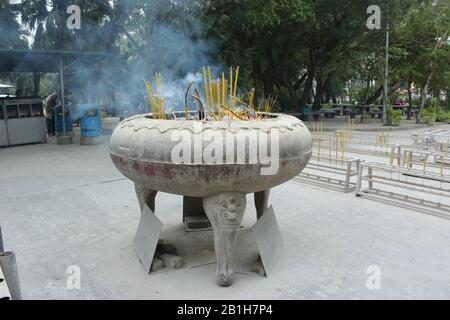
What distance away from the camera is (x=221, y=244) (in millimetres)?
2830

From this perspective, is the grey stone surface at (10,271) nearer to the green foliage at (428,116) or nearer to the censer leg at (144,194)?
the censer leg at (144,194)

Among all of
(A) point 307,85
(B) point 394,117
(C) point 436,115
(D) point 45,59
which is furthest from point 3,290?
(C) point 436,115

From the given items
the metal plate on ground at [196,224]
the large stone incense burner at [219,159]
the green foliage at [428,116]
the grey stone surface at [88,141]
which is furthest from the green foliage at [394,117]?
the large stone incense burner at [219,159]

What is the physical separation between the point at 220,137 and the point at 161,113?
87 cm

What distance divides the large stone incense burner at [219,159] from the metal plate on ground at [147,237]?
15.3 inches

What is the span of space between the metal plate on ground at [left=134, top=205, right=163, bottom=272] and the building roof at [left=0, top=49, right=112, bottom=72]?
7.49 metres

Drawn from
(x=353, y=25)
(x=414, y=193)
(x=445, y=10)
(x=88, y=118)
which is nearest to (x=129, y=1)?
(x=88, y=118)

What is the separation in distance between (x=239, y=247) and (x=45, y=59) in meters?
9.31

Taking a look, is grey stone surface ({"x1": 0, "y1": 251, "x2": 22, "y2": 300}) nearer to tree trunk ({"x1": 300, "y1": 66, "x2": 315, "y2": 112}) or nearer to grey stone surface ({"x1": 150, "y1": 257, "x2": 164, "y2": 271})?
grey stone surface ({"x1": 150, "y1": 257, "x2": 164, "y2": 271})

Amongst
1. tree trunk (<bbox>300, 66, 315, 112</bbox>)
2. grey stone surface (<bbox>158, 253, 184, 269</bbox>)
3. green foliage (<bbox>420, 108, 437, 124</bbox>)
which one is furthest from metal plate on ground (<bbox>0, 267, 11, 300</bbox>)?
green foliage (<bbox>420, 108, 437, 124</bbox>)

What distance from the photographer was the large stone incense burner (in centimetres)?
260

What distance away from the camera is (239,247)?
11.7 feet

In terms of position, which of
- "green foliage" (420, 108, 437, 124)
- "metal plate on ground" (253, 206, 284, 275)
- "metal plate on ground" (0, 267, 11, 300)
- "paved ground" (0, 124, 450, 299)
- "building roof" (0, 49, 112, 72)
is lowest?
"paved ground" (0, 124, 450, 299)

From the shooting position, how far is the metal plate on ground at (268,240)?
3039 millimetres
